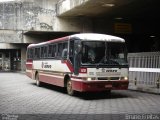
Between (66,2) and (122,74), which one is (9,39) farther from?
(122,74)

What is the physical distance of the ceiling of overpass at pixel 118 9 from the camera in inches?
897

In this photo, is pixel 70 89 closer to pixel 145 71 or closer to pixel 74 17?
pixel 145 71

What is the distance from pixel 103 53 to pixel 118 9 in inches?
437

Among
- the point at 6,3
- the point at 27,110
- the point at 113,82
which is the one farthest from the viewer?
the point at 6,3

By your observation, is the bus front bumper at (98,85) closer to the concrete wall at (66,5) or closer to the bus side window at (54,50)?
the bus side window at (54,50)

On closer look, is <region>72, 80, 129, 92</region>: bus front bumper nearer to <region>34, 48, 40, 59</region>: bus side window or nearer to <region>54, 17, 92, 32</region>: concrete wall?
<region>34, 48, 40, 59</region>: bus side window

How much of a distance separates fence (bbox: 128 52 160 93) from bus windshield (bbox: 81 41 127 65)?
296cm

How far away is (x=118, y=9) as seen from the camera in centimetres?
2550

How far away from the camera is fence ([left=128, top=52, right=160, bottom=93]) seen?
1849cm

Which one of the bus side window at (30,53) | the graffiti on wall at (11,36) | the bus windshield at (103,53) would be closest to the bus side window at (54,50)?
the bus windshield at (103,53)

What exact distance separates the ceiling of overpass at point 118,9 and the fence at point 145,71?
381 centimetres

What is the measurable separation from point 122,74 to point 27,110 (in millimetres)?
5091

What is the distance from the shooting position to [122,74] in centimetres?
1523

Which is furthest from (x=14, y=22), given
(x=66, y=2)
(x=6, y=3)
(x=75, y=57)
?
(x=75, y=57)
